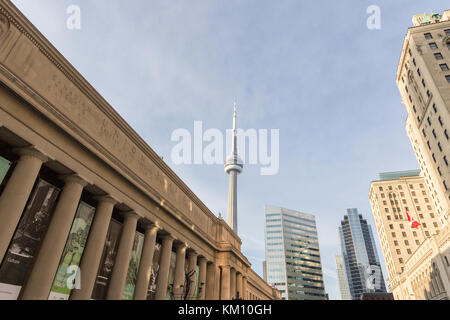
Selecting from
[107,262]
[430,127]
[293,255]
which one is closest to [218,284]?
[107,262]

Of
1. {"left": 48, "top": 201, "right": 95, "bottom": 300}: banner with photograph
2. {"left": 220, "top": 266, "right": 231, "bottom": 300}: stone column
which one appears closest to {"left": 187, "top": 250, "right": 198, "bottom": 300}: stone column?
{"left": 220, "top": 266, "right": 231, "bottom": 300}: stone column

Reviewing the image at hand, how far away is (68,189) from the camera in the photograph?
20.5m

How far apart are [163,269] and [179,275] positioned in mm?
4125

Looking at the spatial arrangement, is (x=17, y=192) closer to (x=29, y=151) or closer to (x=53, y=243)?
(x=29, y=151)

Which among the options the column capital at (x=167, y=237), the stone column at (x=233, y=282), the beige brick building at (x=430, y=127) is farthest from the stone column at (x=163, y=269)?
the beige brick building at (x=430, y=127)

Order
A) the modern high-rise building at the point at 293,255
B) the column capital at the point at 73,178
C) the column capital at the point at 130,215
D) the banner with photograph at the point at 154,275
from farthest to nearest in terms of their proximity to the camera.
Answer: the modern high-rise building at the point at 293,255 → the banner with photograph at the point at 154,275 → the column capital at the point at 130,215 → the column capital at the point at 73,178

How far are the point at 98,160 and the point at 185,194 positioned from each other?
53.9ft

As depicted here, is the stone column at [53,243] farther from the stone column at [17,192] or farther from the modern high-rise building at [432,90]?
the modern high-rise building at [432,90]

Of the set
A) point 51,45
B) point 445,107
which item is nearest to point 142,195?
point 51,45

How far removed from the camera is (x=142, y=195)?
28359 millimetres

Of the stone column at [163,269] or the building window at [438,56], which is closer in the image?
the stone column at [163,269]

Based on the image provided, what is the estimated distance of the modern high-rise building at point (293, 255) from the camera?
14200 cm

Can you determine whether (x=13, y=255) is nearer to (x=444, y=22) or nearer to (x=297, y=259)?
(x=444, y=22)

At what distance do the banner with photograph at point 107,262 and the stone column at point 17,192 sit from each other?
9.87 metres
